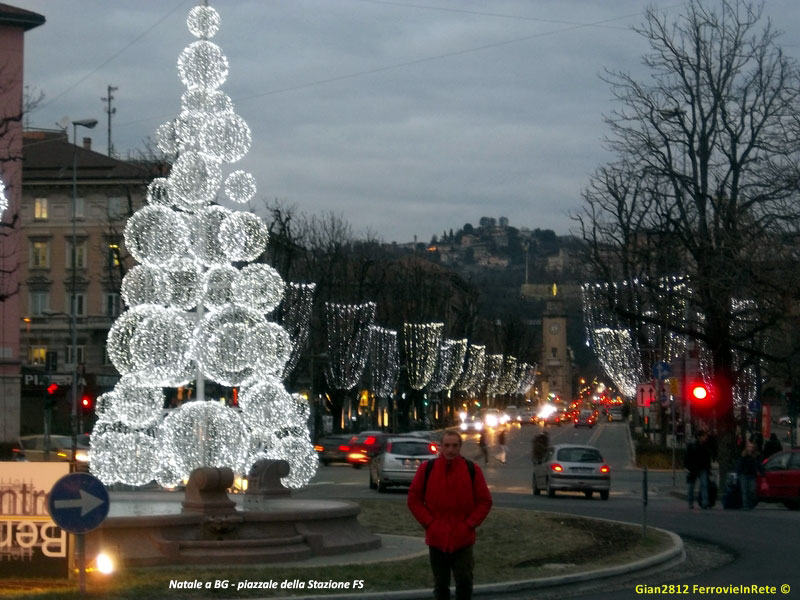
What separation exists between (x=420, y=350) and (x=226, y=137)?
59817 mm

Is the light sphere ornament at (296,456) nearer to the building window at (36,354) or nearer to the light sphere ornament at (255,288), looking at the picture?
the light sphere ornament at (255,288)

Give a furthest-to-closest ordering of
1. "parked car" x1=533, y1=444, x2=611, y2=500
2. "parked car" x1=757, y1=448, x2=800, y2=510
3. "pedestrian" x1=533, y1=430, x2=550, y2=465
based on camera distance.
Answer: "pedestrian" x1=533, y1=430, x2=550, y2=465 → "parked car" x1=533, y1=444, x2=611, y2=500 → "parked car" x1=757, y1=448, x2=800, y2=510

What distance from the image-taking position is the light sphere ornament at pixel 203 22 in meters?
23.0

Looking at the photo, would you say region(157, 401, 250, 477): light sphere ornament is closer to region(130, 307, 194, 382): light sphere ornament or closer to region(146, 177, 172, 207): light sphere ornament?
region(130, 307, 194, 382): light sphere ornament

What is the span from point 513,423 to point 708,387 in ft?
300

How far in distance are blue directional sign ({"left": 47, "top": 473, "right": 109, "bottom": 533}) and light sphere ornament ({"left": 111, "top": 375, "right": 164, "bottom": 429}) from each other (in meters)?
8.89

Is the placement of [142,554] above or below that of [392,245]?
below

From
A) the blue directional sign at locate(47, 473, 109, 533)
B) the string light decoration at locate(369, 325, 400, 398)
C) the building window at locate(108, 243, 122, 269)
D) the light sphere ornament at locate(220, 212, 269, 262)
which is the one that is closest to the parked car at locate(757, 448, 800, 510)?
the light sphere ornament at locate(220, 212, 269, 262)

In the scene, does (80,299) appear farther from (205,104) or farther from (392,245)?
(205,104)

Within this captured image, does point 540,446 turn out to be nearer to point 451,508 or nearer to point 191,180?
point 191,180

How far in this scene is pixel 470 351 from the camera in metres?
103

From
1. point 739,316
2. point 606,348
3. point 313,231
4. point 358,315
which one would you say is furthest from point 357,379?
point 739,316

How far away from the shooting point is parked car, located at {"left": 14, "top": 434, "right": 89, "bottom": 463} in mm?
37375

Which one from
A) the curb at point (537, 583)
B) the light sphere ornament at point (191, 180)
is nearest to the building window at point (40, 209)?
the light sphere ornament at point (191, 180)
